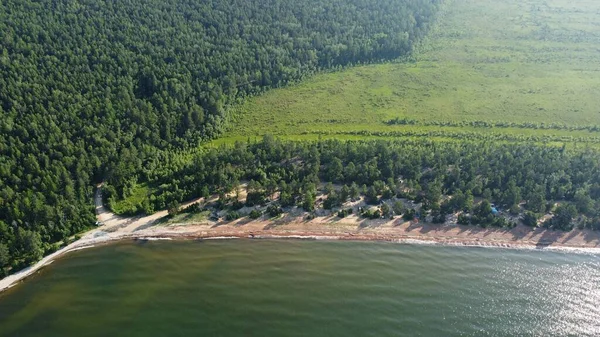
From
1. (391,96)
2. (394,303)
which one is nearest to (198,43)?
(391,96)

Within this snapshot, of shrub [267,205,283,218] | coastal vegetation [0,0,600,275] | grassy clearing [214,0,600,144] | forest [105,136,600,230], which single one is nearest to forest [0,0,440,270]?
coastal vegetation [0,0,600,275]

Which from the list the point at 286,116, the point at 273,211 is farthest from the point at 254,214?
the point at 286,116

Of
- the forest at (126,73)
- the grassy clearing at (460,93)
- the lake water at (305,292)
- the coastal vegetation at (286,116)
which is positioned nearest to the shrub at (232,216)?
the coastal vegetation at (286,116)

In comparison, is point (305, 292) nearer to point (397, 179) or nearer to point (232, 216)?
point (232, 216)

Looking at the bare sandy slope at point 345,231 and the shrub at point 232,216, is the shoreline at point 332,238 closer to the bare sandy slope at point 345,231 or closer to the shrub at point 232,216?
the bare sandy slope at point 345,231

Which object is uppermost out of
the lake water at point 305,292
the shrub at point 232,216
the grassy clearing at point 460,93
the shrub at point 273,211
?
the grassy clearing at point 460,93

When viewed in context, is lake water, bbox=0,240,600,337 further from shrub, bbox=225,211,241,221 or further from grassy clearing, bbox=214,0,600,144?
grassy clearing, bbox=214,0,600,144
